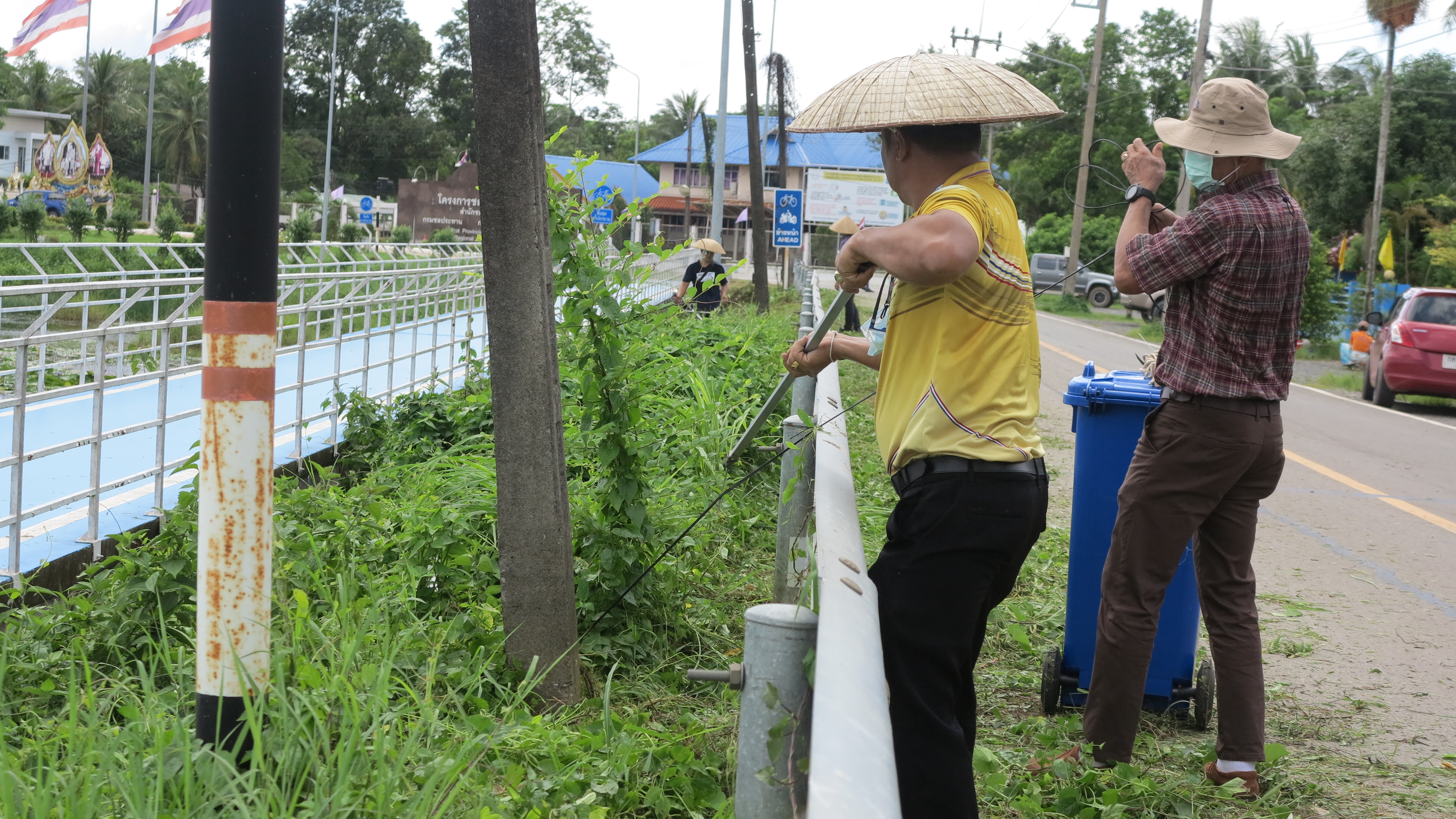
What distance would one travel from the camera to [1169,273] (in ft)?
11.4

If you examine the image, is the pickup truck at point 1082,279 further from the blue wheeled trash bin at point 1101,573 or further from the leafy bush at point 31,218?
the blue wheeled trash bin at point 1101,573

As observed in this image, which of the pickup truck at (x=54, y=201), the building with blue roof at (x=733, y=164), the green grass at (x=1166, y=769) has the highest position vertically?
the building with blue roof at (x=733, y=164)

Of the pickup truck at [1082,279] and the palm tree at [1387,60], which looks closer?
the palm tree at [1387,60]

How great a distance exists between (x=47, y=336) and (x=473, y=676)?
3.26 meters

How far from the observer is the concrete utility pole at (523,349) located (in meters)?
3.47

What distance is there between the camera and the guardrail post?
174cm

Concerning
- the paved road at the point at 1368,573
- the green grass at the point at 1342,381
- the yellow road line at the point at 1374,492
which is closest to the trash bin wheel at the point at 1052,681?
the paved road at the point at 1368,573

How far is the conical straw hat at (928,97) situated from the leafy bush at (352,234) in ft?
134

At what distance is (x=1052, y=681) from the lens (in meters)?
4.13

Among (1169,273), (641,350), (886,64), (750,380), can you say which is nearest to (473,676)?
(641,350)

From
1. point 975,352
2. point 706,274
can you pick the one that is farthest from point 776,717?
point 706,274

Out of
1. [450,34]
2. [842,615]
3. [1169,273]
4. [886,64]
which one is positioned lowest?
[842,615]

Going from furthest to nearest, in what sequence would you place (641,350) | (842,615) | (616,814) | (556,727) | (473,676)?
(641,350)
(473,676)
(556,727)
(616,814)
(842,615)

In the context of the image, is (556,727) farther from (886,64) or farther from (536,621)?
(886,64)
